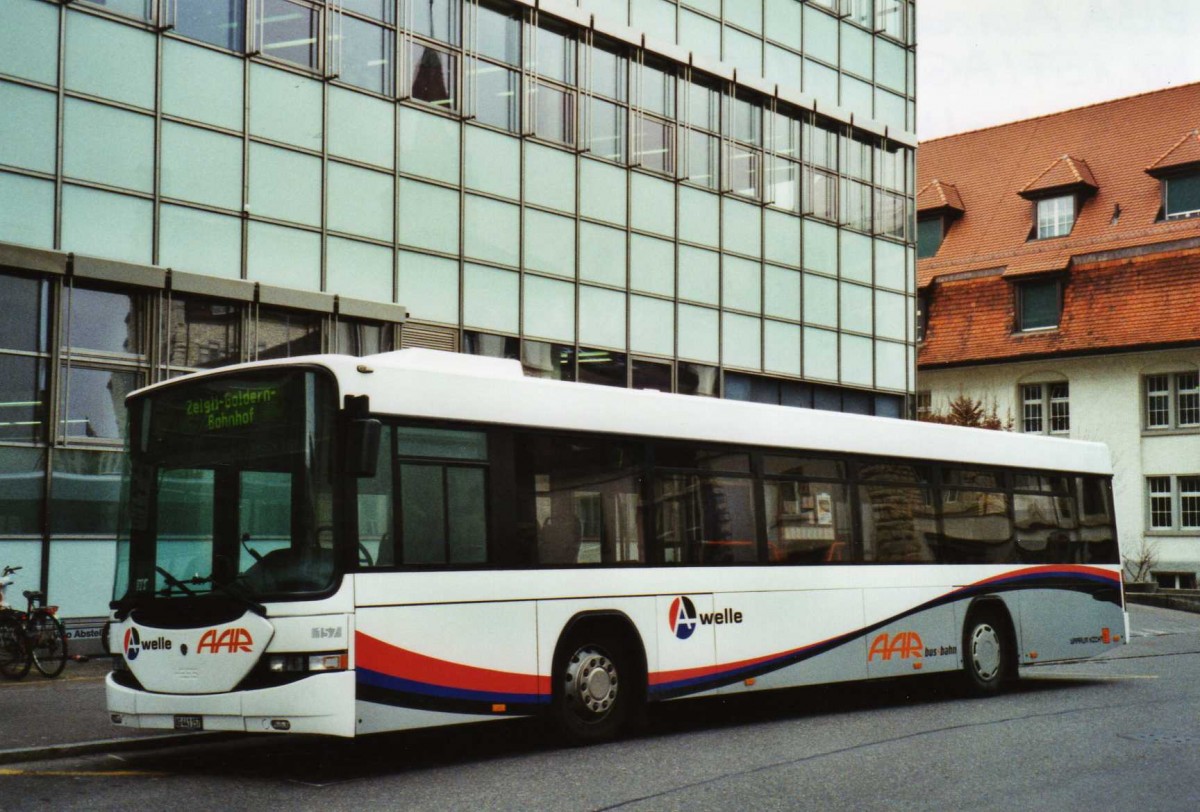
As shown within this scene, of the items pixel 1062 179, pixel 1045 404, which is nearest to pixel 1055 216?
pixel 1062 179

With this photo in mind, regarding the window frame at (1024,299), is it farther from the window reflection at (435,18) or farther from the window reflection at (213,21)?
the window reflection at (213,21)

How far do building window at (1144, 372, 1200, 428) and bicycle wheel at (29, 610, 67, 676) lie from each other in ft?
121

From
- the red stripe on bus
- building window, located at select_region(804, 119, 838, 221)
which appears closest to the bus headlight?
the red stripe on bus

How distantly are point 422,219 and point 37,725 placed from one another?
39.3 ft

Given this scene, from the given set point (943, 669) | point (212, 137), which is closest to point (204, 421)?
point (943, 669)

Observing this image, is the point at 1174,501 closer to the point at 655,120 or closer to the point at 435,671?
the point at 655,120

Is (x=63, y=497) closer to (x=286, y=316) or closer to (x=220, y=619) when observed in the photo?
(x=286, y=316)

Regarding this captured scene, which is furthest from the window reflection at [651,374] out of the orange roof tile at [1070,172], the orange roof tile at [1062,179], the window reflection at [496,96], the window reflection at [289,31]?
the orange roof tile at [1062,179]

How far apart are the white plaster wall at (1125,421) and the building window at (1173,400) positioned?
1.16ft

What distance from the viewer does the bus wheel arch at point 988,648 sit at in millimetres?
15992

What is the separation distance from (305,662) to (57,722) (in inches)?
163

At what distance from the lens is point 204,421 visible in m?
10.5

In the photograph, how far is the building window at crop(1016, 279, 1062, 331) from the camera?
48562 mm

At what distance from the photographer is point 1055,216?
50.2m
